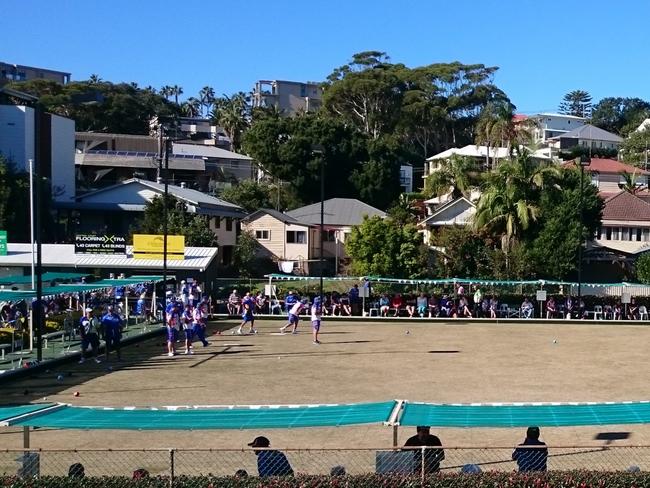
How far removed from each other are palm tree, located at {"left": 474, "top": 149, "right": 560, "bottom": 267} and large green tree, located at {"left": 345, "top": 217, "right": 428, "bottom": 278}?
13.4 feet

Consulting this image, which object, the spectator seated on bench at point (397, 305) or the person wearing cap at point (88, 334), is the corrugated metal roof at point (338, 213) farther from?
the person wearing cap at point (88, 334)

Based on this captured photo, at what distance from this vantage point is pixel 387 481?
8461 mm

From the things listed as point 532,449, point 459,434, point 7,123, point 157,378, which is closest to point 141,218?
point 7,123

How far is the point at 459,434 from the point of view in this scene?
45.6 ft

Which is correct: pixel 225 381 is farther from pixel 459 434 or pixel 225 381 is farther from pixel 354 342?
pixel 354 342

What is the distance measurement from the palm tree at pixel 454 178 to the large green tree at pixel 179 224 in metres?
21.5

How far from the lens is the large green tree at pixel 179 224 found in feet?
159

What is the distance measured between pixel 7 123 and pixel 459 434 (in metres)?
54.3

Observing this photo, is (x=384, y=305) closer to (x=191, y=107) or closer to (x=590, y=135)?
(x=590, y=135)

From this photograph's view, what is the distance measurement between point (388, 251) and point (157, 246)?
46.5 ft

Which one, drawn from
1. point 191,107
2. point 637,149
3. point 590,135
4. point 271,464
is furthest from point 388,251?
point 191,107

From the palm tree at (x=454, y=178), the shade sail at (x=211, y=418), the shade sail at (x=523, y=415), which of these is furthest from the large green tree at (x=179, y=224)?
the shade sail at (x=523, y=415)

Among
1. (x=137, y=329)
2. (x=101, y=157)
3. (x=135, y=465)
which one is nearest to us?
(x=135, y=465)

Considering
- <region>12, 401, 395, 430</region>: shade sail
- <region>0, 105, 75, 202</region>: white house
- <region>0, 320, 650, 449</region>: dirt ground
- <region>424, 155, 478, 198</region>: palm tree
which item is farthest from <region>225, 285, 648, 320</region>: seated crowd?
<region>0, 105, 75, 202</region>: white house
